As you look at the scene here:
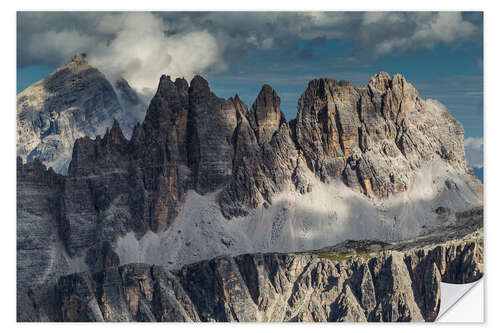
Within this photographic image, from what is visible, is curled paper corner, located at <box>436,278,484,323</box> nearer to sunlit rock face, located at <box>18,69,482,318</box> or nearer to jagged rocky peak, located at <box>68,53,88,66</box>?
jagged rocky peak, located at <box>68,53,88,66</box>

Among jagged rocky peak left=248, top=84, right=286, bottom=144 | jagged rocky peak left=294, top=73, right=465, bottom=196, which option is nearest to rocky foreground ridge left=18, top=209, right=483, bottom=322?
jagged rocky peak left=294, top=73, right=465, bottom=196

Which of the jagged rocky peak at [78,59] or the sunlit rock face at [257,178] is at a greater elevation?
the jagged rocky peak at [78,59]

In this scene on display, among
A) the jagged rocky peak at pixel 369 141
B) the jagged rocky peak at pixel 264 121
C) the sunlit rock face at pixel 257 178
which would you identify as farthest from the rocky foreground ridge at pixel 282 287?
the jagged rocky peak at pixel 264 121

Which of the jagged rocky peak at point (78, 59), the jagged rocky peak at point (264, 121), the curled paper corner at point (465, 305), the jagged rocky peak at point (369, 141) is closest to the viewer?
the curled paper corner at point (465, 305)

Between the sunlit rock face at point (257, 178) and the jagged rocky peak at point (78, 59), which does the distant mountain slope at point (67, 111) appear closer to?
the jagged rocky peak at point (78, 59)
